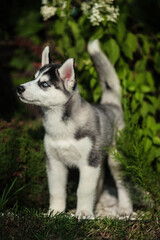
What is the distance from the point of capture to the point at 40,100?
3285 mm

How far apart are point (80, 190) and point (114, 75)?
1699 millimetres

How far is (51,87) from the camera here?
3.36 meters

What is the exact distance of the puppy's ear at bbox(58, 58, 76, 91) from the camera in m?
3.34

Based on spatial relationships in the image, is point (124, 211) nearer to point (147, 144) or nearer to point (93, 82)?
point (147, 144)

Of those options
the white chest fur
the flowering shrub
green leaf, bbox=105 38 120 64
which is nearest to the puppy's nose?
the white chest fur

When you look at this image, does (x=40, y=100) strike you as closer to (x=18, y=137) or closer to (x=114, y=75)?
(x=18, y=137)

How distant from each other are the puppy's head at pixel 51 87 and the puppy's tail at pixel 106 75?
837mm

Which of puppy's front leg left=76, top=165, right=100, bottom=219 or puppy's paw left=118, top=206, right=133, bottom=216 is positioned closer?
puppy's front leg left=76, top=165, right=100, bottom=219

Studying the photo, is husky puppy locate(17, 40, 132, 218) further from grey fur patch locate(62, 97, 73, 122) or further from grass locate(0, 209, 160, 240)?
grass locate(0, 209, 160, 240)

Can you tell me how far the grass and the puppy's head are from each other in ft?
3.74

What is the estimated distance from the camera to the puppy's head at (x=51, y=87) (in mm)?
3242

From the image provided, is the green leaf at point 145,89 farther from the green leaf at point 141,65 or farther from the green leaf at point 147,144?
the green leaf at point 147,144

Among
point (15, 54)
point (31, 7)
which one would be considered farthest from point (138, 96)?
point (31, 7)

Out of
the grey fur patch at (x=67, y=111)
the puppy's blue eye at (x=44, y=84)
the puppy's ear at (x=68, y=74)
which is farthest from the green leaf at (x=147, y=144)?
the puppy's blue eye at (x=44, y=84)
